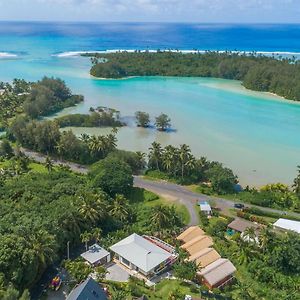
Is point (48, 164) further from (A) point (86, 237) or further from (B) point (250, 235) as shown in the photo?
(B) point (250, 235)

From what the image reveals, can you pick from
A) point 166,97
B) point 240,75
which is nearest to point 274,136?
point 166,97

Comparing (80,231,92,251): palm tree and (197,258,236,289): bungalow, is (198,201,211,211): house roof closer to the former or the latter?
(197,258,236,289): bungalow

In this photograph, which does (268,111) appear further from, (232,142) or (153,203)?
(153,203)

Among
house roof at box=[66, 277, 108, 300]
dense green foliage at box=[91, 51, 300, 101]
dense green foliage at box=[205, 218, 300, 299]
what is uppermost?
dense green foliage at box=[91, 51, 300, 101]

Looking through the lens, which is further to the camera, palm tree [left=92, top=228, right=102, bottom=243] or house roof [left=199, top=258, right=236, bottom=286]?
palm tree [left=92, top=228, right=102, bottom=243]

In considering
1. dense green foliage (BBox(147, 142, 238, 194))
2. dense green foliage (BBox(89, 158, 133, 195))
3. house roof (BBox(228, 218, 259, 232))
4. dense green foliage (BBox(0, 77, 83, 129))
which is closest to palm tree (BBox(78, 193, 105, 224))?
dense green foliage (BBox(89, 158, 133, 195))

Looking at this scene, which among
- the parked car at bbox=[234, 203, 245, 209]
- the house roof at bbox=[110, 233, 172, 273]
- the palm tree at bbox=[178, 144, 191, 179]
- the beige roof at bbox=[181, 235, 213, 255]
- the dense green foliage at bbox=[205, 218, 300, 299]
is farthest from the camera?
the palm tree at bbox=[178, 144, 191, 179]

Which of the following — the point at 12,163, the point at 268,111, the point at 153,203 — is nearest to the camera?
the point at 153,203

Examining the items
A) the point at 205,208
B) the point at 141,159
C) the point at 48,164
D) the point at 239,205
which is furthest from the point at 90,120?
the point at 239,205

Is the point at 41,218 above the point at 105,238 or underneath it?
above
